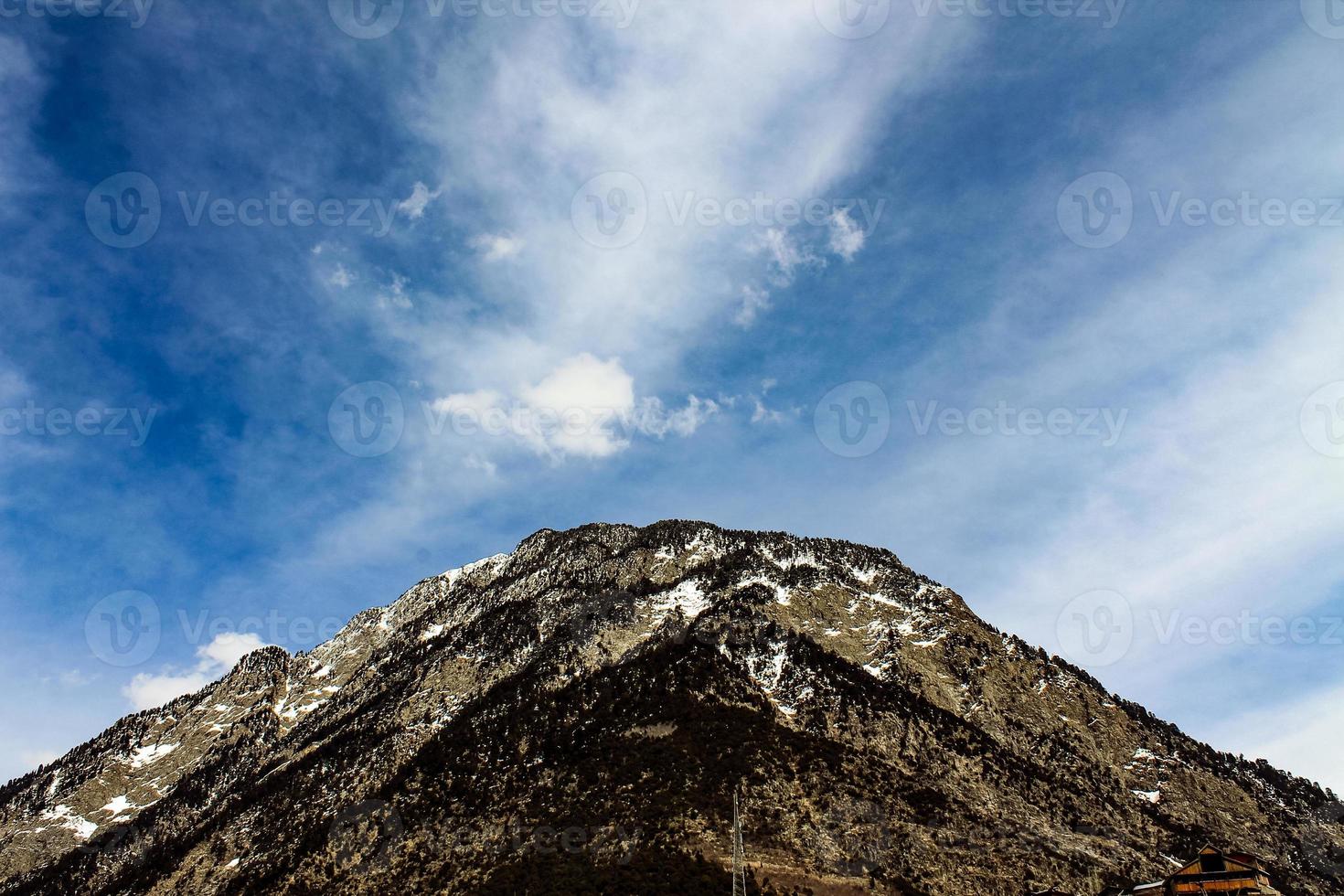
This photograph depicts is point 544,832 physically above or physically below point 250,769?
below

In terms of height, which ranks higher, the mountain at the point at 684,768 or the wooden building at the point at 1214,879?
the mountain at the point at 684,768

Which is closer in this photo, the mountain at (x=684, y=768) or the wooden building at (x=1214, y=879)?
the wooden building at (x=1214, y=879)

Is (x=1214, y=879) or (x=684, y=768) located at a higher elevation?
(x=684, y=768)

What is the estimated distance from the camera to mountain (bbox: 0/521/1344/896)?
→ 9288 cm

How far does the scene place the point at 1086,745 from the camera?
120 meters

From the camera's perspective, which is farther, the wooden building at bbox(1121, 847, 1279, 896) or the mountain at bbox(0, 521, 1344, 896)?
the mountain at bbox(0, 521, 1344, 896)

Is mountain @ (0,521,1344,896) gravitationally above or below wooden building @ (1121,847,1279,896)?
above

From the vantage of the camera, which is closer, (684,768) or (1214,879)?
(1214,879)

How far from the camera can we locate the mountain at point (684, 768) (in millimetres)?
92875

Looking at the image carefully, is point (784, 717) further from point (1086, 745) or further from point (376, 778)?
point (376, 778)

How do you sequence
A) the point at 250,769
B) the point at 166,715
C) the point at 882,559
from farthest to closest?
the point at 166,715 < the point at 882,559 < the point at 250,769

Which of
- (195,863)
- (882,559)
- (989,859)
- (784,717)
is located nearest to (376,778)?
(195,863)

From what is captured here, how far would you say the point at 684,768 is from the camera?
334ft

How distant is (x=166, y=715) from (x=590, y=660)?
126401 millimetres
